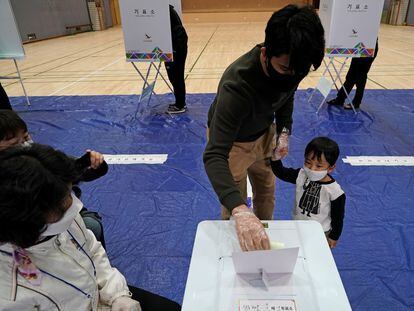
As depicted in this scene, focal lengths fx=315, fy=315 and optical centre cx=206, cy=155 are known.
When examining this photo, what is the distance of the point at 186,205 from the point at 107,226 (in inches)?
22.0

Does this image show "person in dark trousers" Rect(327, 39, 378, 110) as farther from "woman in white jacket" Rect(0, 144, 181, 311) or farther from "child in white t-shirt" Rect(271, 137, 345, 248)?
"woman in white jacket" Rect(0, 144, 181, 311)

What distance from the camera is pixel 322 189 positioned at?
1.29 meters

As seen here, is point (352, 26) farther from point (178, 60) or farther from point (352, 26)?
point (178, 60)

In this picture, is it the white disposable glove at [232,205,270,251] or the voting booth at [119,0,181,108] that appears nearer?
the white disposable glove at [232,205,270,251]

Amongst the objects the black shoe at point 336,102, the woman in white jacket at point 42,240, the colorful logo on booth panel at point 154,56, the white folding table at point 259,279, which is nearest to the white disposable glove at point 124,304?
the woman in white jacket at point 42,240

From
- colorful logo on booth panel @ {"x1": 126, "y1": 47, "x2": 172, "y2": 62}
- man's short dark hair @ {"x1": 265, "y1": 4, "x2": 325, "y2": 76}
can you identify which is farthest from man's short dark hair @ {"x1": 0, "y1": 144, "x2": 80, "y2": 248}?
colorful logo on booth panel @ {"x1": 126, "y1": 47, "x2": 172, "y2": 62}

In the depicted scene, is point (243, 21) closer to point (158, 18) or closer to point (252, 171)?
point (158, 18)

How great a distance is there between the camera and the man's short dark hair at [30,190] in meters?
0.69

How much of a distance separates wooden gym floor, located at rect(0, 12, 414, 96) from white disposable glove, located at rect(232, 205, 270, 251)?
13.3 feet

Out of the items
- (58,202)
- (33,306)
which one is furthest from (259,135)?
(33,306)

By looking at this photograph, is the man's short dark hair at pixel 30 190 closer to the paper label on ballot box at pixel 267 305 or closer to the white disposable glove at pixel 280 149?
the paper label on ballot box at pixel 267 305

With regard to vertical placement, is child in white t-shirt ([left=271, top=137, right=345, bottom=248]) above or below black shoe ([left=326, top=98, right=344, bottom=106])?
above

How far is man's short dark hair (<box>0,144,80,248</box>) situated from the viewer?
2.27 feet

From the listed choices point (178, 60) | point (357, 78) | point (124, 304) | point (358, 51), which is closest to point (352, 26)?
point (358, 51)
